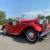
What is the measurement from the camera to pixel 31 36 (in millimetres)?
6590

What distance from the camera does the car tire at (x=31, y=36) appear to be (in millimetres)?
6492

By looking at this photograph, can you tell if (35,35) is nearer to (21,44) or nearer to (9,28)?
(21,44)

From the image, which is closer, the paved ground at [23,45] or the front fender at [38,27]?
the paved ground at [23,45]

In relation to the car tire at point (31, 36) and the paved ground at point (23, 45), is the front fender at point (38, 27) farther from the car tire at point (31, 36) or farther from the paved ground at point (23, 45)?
the paved ground at point (23, 45)

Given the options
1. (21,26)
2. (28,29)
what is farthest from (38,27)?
(21,26)

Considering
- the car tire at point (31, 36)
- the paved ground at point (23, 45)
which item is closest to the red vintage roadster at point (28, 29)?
the car tire at point (31, 36)

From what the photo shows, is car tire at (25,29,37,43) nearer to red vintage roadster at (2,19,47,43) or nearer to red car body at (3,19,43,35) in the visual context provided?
red vintage roadster at (2,19,47,43)

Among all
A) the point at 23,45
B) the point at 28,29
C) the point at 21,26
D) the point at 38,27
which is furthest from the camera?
the point at 21,26

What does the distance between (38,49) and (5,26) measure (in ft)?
10.7

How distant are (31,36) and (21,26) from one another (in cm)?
80

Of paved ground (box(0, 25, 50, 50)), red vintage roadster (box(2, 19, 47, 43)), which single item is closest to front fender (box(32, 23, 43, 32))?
red vintage roadster (box(2, 19, 47, 43))

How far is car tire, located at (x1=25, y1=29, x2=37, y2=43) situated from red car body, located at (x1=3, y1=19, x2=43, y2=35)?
0.20 meters

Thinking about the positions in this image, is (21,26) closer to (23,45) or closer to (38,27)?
(38,27)

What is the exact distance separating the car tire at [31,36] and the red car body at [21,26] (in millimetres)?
203
